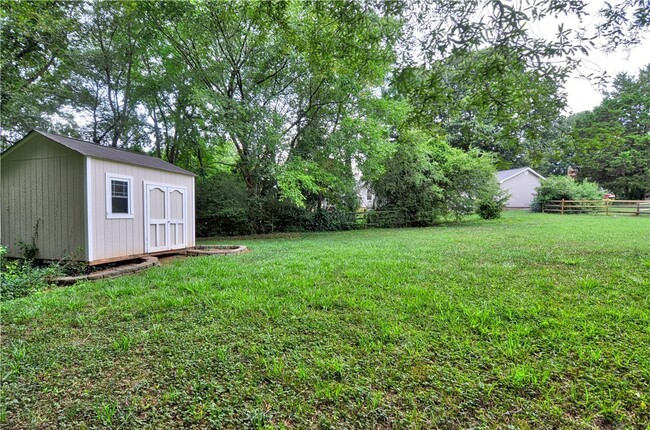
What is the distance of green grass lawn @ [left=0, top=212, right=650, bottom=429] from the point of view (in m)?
1.69

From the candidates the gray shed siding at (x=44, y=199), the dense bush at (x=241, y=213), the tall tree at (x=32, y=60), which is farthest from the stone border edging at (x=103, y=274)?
the tall tree at (x=32, y=60)

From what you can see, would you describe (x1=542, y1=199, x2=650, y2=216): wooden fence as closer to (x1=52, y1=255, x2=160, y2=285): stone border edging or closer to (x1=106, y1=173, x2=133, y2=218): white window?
(x1=52, y1=255, x2=160, y2=285): stone border edging

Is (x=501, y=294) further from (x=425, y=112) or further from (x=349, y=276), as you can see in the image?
(x=425, y=112)

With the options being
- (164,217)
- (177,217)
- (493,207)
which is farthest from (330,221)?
(493,207)

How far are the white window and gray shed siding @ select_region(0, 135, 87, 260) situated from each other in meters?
0.40

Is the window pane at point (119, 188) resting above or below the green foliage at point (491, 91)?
below

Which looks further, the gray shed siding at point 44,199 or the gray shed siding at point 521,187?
the gray shed siding at point 521,187

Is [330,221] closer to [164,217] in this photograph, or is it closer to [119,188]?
[164,217]

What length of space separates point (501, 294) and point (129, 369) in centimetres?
361

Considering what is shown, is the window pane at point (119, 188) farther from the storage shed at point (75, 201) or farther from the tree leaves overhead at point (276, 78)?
the tree leaves overhead at point (276, 78)

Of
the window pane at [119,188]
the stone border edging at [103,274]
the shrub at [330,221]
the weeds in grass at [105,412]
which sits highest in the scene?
the window pane at [119,188]

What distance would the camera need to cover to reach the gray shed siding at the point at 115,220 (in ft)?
17.8

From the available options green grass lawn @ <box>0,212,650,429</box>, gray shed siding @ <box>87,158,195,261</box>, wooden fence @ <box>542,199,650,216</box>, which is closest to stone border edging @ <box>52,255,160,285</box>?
green grass lawn @ <box>0,212,650,429</box>

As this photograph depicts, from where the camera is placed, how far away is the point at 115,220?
5840 mm
